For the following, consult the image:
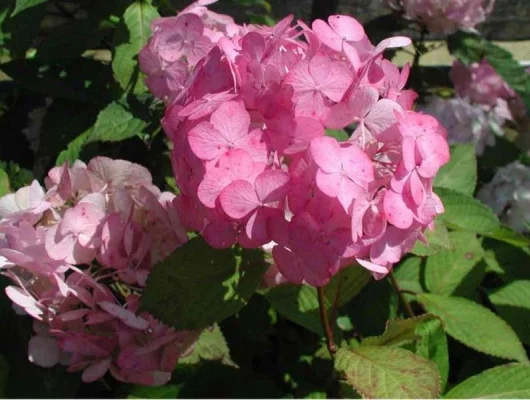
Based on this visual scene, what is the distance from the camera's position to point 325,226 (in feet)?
2.29

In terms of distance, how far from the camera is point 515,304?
1247 millimetres

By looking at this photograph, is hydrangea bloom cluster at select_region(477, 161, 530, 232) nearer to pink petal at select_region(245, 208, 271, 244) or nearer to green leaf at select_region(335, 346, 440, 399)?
green leaf at select_region(335, 346, 440, 399)

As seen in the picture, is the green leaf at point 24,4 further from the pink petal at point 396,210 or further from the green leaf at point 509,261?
the green leaf at point 509,261

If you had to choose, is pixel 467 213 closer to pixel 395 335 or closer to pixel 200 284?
pixel 395 335

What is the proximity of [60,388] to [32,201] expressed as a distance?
0.29m

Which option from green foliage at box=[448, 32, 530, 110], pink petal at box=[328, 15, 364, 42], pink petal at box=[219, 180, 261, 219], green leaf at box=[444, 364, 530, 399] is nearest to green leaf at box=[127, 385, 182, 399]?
green leaf at box=[444, 364, 530, 399]

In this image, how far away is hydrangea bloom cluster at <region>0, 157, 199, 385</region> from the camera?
86 centimetres

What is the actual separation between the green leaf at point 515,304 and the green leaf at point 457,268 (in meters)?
0.05

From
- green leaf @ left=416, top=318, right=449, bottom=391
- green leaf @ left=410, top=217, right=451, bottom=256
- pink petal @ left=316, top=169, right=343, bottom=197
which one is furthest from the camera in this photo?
green leaf @ left=416, top=318, right=449, bottom=391

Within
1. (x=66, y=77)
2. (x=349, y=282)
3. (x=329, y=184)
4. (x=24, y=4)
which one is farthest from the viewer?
(x=66, y=77)

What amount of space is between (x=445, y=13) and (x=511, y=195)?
17.7 inches

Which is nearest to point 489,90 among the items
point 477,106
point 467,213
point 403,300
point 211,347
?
point 477,106

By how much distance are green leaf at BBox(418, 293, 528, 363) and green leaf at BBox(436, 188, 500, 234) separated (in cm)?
12

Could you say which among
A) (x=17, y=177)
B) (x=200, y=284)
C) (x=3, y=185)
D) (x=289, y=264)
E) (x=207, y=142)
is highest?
(x=207, y=142)
